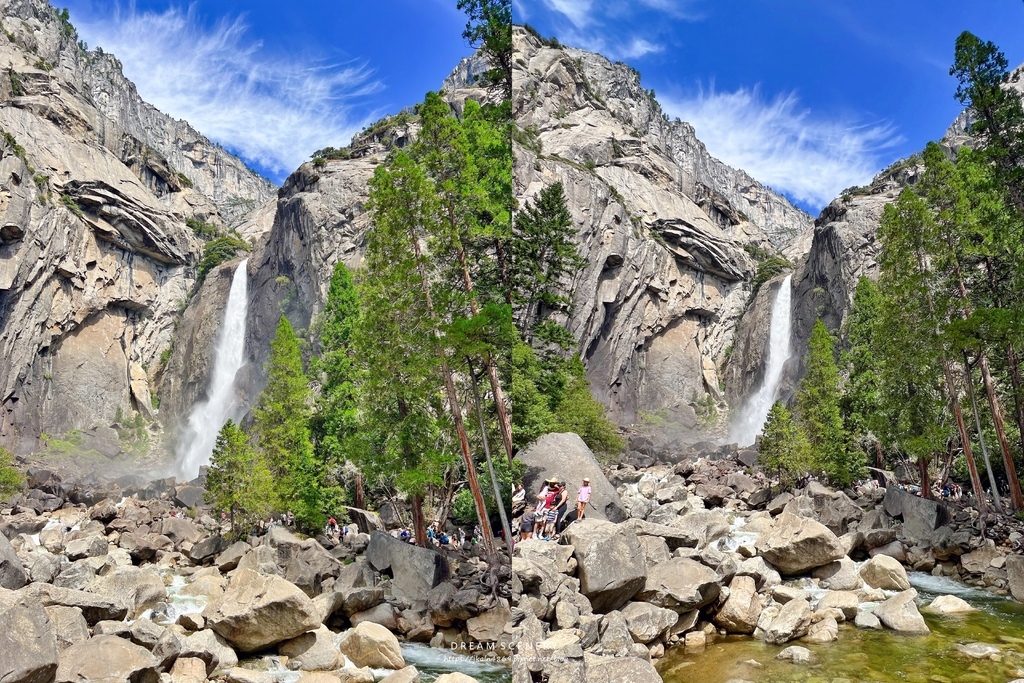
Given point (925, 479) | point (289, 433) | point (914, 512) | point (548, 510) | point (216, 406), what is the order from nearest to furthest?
point (548, 510) < point (925, 479) < point (914, 512) < point (289, 433) < point (216, 406)

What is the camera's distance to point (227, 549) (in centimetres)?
705

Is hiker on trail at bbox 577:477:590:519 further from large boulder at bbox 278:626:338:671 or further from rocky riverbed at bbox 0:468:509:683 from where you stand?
large boulder at bbox 278:626:338:671

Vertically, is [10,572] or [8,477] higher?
[8,477]

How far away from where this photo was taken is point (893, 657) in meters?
2.74

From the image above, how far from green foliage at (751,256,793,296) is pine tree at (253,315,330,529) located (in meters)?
4.97

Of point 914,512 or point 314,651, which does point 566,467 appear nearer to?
point 314,651

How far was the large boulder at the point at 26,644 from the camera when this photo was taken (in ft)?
11.4

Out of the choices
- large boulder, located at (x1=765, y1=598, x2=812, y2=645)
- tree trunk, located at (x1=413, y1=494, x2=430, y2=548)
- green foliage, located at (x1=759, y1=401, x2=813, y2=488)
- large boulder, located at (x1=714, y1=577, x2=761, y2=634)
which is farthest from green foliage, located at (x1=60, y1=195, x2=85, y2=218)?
large boulder, located at (x1=765, y1=598, x2=812, y2=645)

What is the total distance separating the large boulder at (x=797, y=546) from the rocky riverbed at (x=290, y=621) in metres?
3.50

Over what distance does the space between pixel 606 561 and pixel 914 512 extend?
3.88m

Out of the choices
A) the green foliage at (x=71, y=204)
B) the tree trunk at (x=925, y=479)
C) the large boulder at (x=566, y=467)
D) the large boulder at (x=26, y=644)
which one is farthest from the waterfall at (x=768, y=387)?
the green foliage at (x=71, y=204)

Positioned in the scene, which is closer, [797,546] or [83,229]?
[797,546]

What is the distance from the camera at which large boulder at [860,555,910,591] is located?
4137 mm

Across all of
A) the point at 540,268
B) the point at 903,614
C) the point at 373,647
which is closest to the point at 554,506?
the point at 540,268
